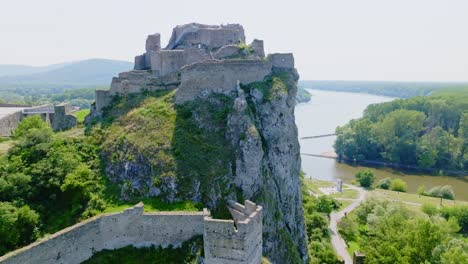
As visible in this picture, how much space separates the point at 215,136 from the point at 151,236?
988cm

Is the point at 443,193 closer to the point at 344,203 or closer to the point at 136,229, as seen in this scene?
the point at 344,203

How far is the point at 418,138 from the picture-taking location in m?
108

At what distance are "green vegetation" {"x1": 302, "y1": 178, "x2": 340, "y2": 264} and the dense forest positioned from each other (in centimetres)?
4900

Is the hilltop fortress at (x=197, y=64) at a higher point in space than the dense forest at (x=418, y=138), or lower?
higher

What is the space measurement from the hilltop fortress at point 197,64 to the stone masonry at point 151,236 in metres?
12.7

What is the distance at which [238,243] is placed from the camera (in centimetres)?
2248

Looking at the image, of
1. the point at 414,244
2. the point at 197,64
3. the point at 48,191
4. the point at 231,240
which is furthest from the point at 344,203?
the point at 48,191

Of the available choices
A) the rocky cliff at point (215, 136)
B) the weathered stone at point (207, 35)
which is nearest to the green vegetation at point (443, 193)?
the rocky cliff at point (215, 136)

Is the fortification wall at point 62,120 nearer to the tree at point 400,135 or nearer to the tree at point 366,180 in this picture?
the tree at point 366,180

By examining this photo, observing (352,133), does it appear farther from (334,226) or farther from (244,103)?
(244,103)

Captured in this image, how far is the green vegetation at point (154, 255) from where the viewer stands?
24.5 metres

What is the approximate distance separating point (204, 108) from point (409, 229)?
21.8 m

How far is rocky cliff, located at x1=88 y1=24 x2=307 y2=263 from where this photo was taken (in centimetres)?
2902

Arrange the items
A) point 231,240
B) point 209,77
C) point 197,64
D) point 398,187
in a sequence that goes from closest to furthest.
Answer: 1. point 231,240
2. point 197,64
3. point 209,77
4. point 398,187
